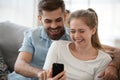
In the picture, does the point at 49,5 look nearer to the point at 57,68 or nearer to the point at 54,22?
the point at 54,22

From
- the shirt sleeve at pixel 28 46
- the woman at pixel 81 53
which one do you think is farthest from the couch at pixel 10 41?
the woman at pixel 81 53

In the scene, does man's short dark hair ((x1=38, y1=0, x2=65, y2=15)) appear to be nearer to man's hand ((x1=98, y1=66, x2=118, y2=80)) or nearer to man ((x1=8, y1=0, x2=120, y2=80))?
man ((x1=8, y1=0, x2=120, y2=80))

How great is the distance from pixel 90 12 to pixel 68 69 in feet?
1.29

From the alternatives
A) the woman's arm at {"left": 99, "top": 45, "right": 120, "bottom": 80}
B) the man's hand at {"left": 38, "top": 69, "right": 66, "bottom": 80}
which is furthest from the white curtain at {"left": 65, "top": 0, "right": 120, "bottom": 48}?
the man's hand at {"left": 38, "top": 69, "right": 66, "bottom": 80}

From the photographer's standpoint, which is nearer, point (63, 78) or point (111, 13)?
point (63, 78)

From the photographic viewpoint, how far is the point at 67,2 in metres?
2.66

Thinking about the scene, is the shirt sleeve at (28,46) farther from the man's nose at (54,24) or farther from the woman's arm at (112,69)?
the woman's arm at (112,69)

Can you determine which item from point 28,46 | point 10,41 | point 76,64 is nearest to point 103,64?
point 76,64

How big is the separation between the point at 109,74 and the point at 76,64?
0.21 m

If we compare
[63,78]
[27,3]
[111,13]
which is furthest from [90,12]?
[27,3]

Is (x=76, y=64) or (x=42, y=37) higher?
(x=42, y=37)

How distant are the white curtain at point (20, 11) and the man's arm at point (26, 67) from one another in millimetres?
1422

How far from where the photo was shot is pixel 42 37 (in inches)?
72.5

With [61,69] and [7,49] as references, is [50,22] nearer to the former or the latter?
[61,69]
